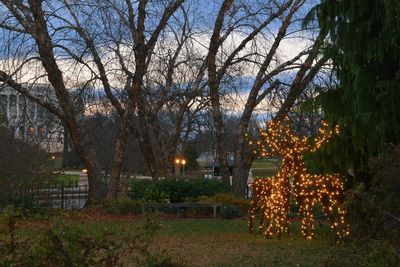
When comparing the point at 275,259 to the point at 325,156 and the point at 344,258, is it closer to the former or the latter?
the point at 344,258

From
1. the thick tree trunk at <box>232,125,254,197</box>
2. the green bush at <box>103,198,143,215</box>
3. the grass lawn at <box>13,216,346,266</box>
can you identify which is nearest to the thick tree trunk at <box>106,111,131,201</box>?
the green bush at <box>103,198,143,215</box>

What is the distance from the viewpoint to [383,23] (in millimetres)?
11750

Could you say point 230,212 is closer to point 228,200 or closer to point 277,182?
point 228,200

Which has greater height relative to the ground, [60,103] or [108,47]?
[108,47]

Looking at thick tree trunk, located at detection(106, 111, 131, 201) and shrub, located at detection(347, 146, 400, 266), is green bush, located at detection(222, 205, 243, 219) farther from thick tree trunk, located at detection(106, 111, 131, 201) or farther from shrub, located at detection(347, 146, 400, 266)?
shrub, located at detection(347, 146, 400, 266)

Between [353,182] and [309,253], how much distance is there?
2647 mm

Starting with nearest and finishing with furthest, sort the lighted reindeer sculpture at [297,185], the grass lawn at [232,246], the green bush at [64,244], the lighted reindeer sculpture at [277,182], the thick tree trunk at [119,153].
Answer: the green bush at [64,244]
the grass lawn at [232,246]
the lighted reindeer sculpture at [297,185]
the lighted reindeer sculpture at [277,182]
the thick tree trunk at [119,153]

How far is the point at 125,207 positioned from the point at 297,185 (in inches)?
307

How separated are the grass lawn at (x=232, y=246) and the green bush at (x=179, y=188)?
160 inches

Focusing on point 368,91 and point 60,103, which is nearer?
point 368,91

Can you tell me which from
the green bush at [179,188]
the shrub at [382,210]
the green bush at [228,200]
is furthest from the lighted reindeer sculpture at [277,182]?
the green bush at [179,188]

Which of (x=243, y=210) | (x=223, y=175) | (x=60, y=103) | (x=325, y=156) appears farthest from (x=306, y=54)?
(x=325, y=156)

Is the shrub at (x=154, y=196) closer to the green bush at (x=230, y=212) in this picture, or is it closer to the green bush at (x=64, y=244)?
the green bush at (x=230, y=212)

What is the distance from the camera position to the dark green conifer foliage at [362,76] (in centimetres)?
1150
